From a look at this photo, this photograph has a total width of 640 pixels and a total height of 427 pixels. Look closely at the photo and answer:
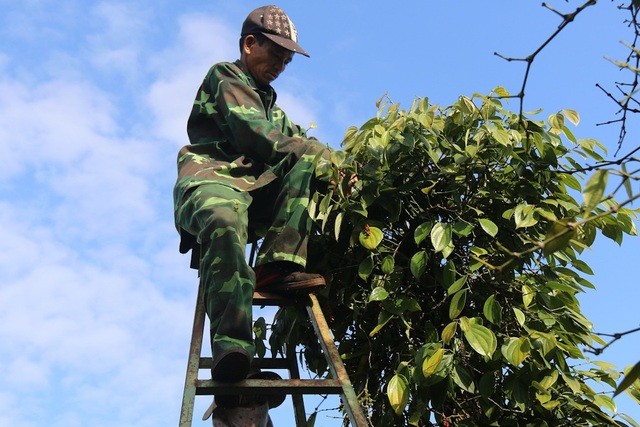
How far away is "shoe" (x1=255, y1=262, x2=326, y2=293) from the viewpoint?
3.74 metres

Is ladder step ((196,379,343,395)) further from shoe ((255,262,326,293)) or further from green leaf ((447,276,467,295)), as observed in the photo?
green leaf ((447,276,467,295))

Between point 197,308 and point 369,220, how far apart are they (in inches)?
30.3

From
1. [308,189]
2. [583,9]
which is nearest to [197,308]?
[308,189]

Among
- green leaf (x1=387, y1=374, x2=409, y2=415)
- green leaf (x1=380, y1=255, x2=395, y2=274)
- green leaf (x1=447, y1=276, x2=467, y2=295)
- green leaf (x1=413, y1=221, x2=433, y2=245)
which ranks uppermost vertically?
green leaf (x1=413, y1=221, x2=433, y2=245)

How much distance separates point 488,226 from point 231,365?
1161 millimetres

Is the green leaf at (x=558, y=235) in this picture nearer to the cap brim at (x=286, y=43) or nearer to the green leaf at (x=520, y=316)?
the green leaf at (x=520, y=316)

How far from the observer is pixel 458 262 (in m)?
3.97

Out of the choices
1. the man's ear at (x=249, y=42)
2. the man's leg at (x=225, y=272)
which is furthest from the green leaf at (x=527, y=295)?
the man's ear at (x=249, y=42)

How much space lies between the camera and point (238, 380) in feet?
10.9

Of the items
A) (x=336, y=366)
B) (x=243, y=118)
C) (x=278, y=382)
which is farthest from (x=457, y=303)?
(x=243, y=118)

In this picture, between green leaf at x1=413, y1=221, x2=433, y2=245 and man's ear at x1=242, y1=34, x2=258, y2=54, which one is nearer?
green leaf at x1=413, y1=221, x2=433, y2=245

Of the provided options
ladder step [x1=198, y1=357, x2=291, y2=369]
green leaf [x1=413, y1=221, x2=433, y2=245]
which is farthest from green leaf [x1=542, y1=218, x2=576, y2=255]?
ladder step [x1=198, y1=357, x2=291, y2=369]

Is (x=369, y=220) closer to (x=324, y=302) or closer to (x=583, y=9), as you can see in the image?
(x=324, y=302)

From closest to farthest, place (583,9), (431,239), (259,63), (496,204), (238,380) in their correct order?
(583,9) → (238,380) → (431,239) → (496,204) → (259,63)
